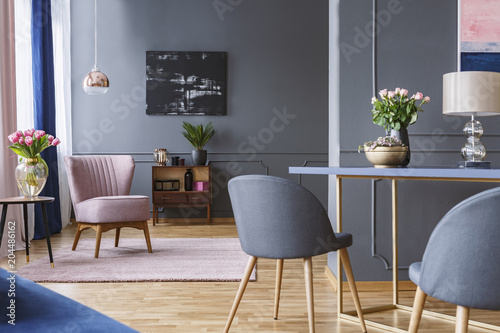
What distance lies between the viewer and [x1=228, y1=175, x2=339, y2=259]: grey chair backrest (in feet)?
5.98

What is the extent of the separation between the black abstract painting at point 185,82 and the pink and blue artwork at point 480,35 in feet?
11.6

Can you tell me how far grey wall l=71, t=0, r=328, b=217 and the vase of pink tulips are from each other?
2.53 m

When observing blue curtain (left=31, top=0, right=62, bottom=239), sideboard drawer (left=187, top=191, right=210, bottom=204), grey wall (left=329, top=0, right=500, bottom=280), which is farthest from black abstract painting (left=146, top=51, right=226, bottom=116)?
grey wall (left=329, top=0, right=500, bottom=280)

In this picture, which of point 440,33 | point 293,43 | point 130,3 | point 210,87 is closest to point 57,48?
point 130,3

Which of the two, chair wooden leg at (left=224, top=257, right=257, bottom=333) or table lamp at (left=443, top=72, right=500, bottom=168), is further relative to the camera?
table lamp at (left=443, top=72, right=500, bottom=168)

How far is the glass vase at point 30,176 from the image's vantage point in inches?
131

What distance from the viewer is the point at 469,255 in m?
1.30

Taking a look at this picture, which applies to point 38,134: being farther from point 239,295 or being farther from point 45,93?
point 239,295

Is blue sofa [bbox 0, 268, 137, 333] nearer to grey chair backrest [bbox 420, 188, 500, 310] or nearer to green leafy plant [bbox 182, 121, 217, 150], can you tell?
grey chair backrest [bbox 420, 188, 500, 310]

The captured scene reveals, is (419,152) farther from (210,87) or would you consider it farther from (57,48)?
(57,48)

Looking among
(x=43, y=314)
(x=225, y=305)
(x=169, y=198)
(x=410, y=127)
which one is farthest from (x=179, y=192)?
(x=43, y=314)

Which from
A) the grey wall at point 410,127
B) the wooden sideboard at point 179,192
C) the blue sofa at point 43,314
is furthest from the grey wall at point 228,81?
the blue sofa at point 43,314

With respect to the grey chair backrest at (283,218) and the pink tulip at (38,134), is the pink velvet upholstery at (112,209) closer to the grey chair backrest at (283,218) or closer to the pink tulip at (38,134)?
the pink tulip at (38,134)

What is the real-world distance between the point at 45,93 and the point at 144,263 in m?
2.54
